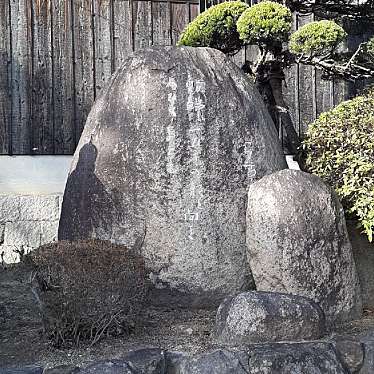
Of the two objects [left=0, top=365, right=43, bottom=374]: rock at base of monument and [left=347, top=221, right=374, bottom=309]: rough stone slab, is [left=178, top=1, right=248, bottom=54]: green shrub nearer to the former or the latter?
[left=347, top=221, right=374, bottom=309]: rough stone slab

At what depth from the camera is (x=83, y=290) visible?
148 inches

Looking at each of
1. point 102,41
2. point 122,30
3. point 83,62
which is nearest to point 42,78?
point 83,62

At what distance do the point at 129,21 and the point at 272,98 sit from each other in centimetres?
216

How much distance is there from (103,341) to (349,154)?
2.57 m

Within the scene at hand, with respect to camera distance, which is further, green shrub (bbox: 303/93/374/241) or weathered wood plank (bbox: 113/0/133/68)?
weathered wood plank (bbox: 113/0/133/68)

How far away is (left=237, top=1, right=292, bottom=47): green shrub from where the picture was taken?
5559mm

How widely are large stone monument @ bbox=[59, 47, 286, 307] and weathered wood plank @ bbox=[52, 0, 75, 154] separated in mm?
2539

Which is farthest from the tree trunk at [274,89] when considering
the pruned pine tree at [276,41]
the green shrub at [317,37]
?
the green shrub at [317,37]

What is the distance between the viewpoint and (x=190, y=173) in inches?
186

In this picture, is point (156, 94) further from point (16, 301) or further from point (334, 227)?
point (16, 301)

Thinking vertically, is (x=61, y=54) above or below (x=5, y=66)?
above

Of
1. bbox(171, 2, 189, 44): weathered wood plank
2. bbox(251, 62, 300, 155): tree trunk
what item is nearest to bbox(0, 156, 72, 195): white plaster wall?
bbox(171, 2, 189, 44): weathered wood plank

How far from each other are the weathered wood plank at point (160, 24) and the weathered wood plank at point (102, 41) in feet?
1.68

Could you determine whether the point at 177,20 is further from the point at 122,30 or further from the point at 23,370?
the point at 23,370
